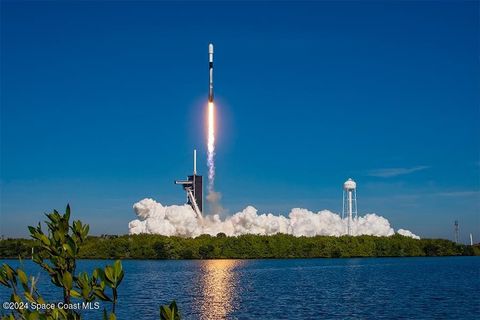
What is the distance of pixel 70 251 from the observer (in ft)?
38.2

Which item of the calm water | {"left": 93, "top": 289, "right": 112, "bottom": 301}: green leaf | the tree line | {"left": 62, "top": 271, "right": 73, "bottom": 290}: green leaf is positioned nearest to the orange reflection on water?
the calm water

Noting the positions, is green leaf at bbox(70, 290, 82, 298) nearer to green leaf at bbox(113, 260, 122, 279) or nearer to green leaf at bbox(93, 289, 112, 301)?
green leaf at bbox(93, 289, 112, 301)

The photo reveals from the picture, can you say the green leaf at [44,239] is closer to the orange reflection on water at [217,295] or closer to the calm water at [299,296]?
the calm water at [299,296]

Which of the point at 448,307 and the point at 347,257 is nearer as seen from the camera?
the point at 448,307

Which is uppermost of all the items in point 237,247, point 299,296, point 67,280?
point 237,247

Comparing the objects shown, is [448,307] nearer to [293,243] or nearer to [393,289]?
[393,289]

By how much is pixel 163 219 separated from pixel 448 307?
143 m

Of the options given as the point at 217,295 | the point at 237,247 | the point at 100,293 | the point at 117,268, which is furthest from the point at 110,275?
the point at 237,247

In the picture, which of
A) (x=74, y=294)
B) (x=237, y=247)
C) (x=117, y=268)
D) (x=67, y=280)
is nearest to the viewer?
(x=117, y=268)

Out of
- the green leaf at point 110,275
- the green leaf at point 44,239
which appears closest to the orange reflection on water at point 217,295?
the green leaf at point 44,239

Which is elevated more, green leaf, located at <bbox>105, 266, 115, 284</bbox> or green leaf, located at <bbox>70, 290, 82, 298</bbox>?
green leaf, located at <bbox>105, 266, 115, 284</bbox>

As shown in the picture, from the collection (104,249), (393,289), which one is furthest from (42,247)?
(104,249)

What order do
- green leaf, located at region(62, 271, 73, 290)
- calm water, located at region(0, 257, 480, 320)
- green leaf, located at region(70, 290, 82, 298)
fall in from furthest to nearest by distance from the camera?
calm water, located at region(0, 257, 480, 320)
green leaf, located at region(70, 290, 82, 298)
green leaf, located at region(62, 271, 73, 290)

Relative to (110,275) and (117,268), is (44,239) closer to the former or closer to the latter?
(110,275)
